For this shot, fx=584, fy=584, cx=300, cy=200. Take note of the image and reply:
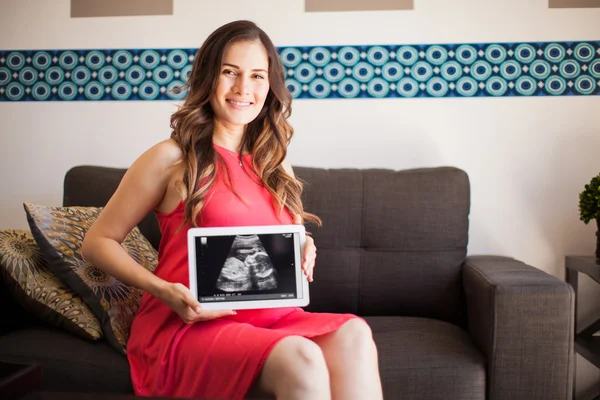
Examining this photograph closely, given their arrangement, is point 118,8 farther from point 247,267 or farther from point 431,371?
point 431,371

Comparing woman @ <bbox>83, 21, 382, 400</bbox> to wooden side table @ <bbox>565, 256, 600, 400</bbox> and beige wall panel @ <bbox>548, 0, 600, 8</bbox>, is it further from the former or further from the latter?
beige wall panel @ <bbox>548, 0, 600, 8</bbox>

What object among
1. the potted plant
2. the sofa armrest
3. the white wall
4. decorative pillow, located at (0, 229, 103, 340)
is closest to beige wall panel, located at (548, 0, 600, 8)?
the white wall

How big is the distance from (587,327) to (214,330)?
1.72 meters

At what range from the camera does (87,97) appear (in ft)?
8.63

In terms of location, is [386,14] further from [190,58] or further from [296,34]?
[190,58]

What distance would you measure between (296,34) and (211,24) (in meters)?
0.38

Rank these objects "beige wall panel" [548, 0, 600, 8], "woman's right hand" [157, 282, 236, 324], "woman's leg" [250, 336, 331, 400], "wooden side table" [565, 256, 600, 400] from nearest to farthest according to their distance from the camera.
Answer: "woman's leg" [250, 336, 331, 400] → "woman's right hand" [157, 282, 236, 324] → "wooden side table" [565, 256, 600, 400] → "beige wall panel" [548, 0, 600, 8]

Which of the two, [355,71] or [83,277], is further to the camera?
[355,71]

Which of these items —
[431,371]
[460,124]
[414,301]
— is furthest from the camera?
[460,124]

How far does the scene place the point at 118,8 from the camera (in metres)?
2.61

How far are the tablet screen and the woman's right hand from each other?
3 centimetres

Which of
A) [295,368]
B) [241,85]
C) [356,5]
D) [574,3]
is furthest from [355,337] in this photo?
[574,3]

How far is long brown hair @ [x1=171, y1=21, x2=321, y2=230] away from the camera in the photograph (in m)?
1.51

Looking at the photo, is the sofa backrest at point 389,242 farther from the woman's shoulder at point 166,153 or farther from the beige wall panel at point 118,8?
the beige wall panel at point 118,8
